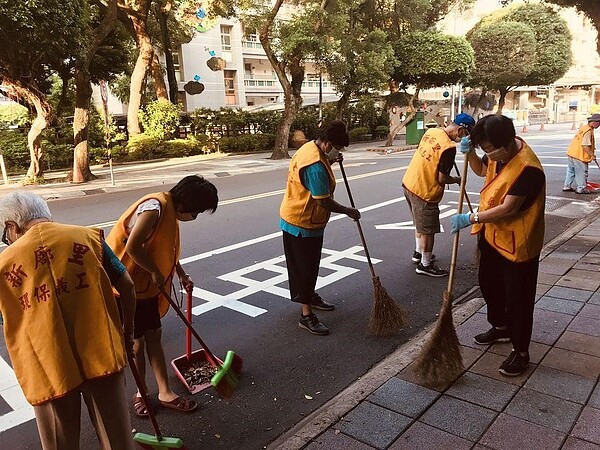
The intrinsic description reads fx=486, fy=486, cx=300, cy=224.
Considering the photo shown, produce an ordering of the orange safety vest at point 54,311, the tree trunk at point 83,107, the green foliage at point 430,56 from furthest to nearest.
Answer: the green foliage at point 430,56 → the tree trunk at point 83,107 → the orange safety vest at point 54,311

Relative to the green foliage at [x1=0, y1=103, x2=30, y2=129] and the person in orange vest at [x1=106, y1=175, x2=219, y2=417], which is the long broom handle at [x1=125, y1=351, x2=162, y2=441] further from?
the green foliage at [x1=0, y1=103, x2=30, y2=129]

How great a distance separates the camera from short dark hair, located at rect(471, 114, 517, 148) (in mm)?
2848

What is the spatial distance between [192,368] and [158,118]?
1706 cm

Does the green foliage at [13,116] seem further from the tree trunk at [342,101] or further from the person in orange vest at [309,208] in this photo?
the person in orange vest at [309,208]

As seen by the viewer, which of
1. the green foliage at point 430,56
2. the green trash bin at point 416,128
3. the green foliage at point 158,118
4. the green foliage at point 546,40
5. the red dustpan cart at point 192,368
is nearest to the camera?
the red dustpan cart at point 192,368

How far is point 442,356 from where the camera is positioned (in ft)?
10.2

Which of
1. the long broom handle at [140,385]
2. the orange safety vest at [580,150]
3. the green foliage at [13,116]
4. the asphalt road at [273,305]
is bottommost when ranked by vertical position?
the asphalt road at [273,305]

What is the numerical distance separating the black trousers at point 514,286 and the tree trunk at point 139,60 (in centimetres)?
1770

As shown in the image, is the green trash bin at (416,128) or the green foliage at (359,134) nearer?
the green trash bin at (416,128)

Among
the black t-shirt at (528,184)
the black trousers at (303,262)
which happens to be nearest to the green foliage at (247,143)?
the black trousers at (303,262)

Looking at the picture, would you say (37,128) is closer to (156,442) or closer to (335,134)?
(335,134)

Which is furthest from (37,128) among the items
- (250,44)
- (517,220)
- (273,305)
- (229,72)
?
(250,44)

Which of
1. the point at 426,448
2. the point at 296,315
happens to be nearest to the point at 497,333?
the point at 426,448

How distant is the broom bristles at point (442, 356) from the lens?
3098 millimetres
